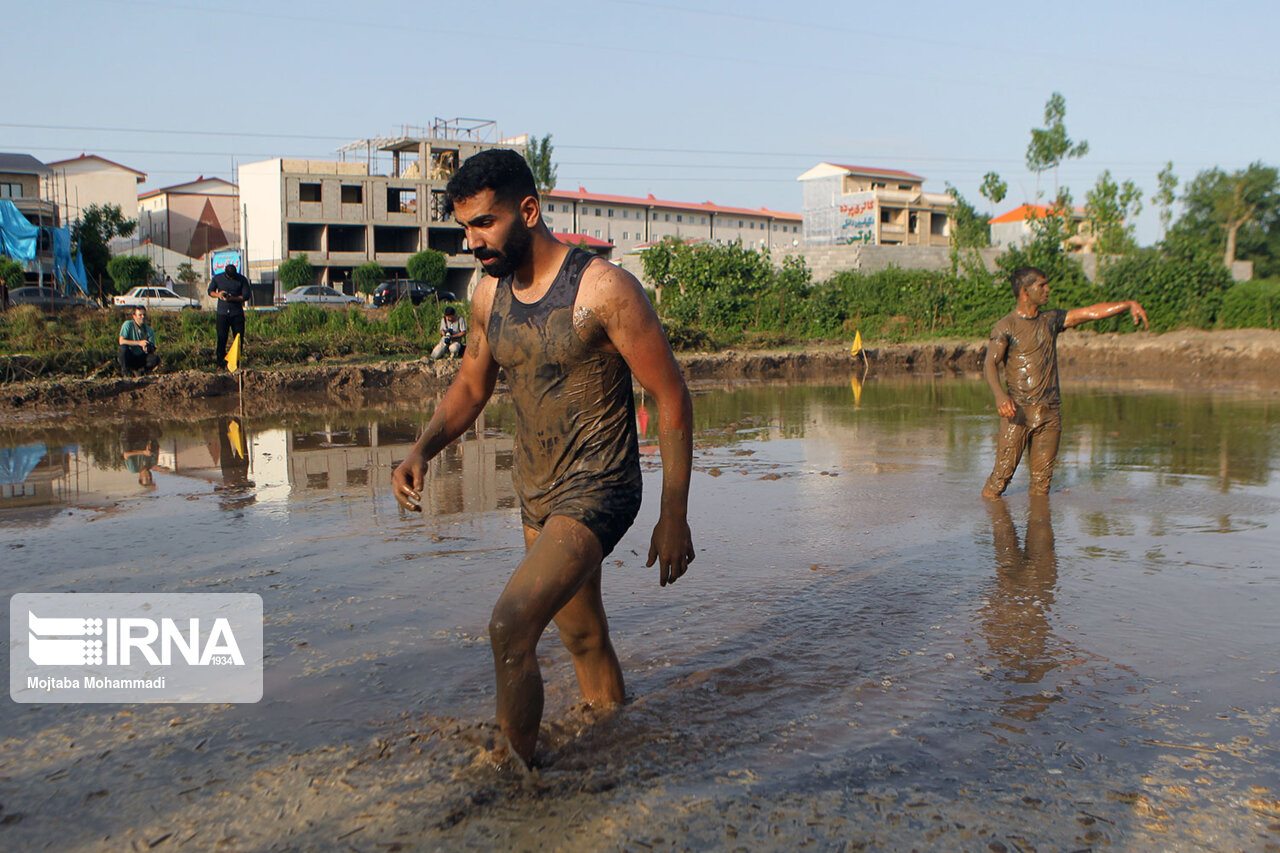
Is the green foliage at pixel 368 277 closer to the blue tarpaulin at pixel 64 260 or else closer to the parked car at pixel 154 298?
the parked car at pixel 154 298

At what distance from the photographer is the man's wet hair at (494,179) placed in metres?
3.38

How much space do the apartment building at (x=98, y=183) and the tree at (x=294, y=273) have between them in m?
20.2

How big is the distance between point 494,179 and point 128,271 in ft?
162

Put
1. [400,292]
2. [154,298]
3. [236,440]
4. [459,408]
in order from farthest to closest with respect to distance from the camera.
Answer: [400,292]
[154,298]
[236,440]
[459,408]

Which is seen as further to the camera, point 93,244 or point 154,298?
point 93,244

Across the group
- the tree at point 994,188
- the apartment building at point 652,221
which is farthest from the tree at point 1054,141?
the apartment building at point 652,221

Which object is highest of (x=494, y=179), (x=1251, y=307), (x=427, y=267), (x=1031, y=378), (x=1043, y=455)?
(x=427, y=267)

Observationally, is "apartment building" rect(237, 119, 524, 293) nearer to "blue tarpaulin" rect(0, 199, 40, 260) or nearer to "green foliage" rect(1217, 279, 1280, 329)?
"blue tarpaulin" rect(0, 199, 40, 260)

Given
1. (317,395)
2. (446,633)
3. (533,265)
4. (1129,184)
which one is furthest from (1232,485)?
(1129,184)

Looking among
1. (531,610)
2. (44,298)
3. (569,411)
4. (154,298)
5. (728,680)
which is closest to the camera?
(531,610)

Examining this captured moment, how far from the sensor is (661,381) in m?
3.43

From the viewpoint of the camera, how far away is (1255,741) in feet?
12.3

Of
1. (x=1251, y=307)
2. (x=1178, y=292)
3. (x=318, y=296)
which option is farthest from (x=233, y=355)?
(x=318, y=296)

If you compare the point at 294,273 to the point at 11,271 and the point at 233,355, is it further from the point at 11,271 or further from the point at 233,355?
the point at 233,355
